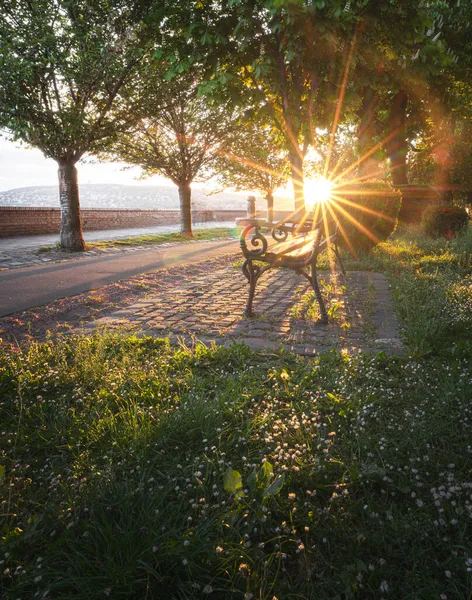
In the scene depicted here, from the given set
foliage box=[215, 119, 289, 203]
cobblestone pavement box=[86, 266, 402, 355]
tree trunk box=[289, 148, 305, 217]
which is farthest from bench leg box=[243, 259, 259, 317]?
foliage box=[215, 119, 289, 203]

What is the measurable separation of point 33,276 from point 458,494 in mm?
8005

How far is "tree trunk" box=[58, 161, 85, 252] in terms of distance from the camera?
40.8ft

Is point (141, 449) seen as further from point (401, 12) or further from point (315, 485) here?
point (401, 12)

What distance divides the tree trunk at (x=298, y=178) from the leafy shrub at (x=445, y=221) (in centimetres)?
573

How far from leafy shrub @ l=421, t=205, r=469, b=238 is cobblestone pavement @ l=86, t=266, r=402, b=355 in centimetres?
707

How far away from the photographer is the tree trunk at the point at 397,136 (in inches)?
614

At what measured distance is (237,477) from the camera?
1.73 meters

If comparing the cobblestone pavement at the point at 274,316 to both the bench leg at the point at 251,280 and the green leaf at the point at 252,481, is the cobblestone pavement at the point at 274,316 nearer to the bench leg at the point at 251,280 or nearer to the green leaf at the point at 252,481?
the bench leg at the point at 251,280

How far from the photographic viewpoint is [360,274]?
293 inches

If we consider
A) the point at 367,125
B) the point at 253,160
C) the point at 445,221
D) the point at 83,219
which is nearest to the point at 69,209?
the point at 83,219

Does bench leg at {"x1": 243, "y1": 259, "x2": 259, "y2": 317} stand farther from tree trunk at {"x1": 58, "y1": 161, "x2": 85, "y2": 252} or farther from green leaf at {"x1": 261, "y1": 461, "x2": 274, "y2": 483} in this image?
tree trunk at {"x1": 58, "y1": 161, "x2": 85, "y2": 252}

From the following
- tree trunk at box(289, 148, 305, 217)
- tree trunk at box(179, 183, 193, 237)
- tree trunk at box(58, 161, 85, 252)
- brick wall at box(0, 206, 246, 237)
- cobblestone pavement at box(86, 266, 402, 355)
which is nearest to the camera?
cobblestone pavement at box(86, 266, 402, 355)

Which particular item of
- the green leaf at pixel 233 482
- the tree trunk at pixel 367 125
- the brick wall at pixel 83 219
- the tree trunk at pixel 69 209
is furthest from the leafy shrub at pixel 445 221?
the brick wall at pixel 83 219

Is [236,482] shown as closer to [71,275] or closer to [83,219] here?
[71,275]
